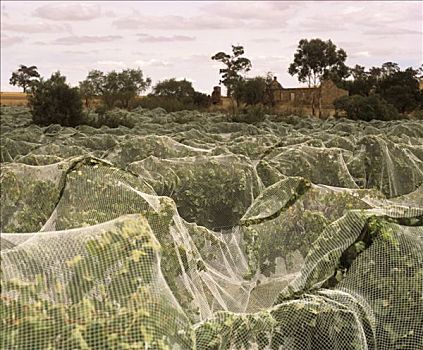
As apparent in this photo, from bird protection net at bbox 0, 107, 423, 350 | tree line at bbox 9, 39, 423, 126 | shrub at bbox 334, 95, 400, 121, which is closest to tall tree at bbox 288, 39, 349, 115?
tree line at bbox 9, 39, 423, 126

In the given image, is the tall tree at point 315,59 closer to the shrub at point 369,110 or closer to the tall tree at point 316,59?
the tall tree at point 316,59

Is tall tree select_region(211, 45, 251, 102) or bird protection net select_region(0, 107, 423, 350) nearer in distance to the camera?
bird protection net select_region(0, 107, 423, 350)

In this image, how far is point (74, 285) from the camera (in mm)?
3062

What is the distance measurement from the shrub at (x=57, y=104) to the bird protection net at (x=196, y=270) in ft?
57.6

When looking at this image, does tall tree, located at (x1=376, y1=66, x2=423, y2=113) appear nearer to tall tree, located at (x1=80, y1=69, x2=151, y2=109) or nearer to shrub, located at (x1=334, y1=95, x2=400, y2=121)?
shrub, located at (x1=334, y1=95, x2=400, y2=121)

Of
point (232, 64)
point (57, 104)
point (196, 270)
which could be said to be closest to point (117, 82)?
point (232, 64)

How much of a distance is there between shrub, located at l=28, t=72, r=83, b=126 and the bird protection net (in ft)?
57.6

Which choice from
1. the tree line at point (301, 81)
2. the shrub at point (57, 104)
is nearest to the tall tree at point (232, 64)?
the tree line at point (301, 81)

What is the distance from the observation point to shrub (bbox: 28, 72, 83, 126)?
25.8 m

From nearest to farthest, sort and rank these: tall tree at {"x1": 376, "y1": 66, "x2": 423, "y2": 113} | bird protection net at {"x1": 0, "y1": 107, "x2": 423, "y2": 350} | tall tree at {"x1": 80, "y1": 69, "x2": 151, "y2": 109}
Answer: bird protection net at {"x1": 0, "y1": 107, "x2": 423, "y2": 350} → tall tree at {"x1": 376, "y1": 66, "x2": 423, "y2": 113} → tall tree at {"x1": 80, "y1": 69, "x2": 151, "y2": 109}

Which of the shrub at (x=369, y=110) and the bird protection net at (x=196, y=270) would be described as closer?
the bird protection net at (x=196, y=270)

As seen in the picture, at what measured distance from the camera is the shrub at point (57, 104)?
25.8 metres

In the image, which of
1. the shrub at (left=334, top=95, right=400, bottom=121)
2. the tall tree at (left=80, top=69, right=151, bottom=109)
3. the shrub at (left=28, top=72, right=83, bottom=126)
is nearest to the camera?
the shrub at (left=28, top=72, right=83, bottom=126)

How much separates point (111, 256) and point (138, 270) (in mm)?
140
